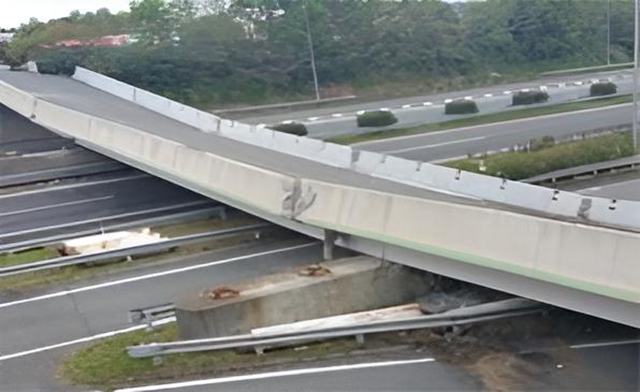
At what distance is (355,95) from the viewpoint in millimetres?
39844

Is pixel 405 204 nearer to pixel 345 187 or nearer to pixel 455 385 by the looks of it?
pixel 345 187

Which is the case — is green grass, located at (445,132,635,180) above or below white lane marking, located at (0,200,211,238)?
above

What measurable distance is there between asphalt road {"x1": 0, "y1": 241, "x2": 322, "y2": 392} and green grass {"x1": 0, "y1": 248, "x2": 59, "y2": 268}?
224 cm

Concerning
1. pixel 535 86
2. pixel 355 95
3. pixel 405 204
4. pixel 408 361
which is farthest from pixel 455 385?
pixel 535 86

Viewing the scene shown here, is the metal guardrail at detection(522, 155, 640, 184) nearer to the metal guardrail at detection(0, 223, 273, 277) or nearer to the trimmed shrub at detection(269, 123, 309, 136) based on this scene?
the metal guardrail at detection(0, 223, 273, 277)

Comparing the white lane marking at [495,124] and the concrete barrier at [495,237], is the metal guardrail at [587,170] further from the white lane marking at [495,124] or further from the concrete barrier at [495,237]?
the concrete barrier at [495,237]

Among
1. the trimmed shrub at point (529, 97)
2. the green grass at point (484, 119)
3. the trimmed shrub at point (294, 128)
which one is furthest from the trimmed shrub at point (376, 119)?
the trimmed shrub at point (529, 97)

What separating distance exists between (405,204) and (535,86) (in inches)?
1248

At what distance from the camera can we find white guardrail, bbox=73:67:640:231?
34.8 ft

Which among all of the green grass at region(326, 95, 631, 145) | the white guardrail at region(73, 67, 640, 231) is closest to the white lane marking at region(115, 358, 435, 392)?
the white guardrail at region(73, 67, 640, 231)

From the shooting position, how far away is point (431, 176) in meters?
14.5

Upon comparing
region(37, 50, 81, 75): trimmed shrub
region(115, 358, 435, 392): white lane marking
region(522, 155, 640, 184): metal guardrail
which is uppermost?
region(37, 50, 81, 75): trimmed shrub

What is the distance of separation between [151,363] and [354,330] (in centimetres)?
291

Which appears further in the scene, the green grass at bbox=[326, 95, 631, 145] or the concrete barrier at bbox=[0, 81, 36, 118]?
the green grass at bbox=[326, 95, 631, 145]
